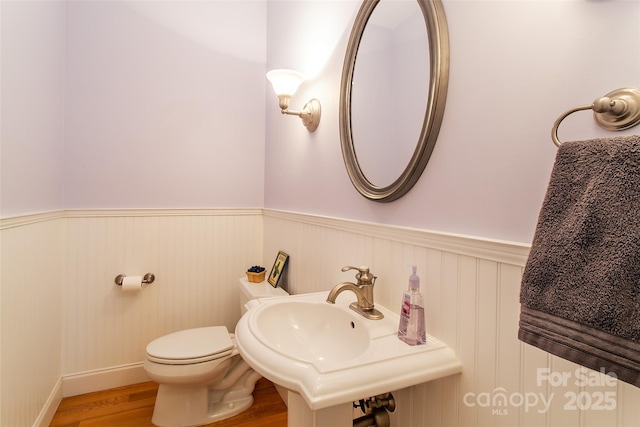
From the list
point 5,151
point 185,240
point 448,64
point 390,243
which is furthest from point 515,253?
point 185,240

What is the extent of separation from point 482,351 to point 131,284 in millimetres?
1897

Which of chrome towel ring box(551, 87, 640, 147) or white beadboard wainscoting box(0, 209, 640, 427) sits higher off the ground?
chrome towel ring box(551, 87, 640, 147)

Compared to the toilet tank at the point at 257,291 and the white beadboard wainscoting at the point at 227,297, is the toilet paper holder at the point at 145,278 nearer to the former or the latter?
the white beadboard wainscoting at the point at 227,297

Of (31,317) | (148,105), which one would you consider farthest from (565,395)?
(148,105)

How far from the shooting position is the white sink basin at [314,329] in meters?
0.99

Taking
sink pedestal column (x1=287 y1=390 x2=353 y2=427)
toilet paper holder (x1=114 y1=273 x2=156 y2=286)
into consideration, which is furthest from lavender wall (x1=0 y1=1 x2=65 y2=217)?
sink pedestal column (x1=287 y1=390 x2=353 y2=427)

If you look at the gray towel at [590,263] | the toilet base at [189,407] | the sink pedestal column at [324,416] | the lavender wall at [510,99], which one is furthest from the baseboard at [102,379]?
the gray towel at [590,263]

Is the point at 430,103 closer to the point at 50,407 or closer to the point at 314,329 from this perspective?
the point at 314,329

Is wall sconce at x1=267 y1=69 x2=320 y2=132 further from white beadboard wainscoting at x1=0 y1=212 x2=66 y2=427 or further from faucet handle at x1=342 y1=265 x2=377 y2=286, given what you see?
white beadboard wainscoting at x1=0 y1=212 x2=66 y2=427

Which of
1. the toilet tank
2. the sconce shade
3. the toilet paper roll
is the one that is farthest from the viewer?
the toilet paper roll

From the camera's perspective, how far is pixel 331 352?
3.41 feet

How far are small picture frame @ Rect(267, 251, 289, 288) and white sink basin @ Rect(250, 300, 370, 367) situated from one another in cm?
71

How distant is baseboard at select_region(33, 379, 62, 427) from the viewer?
152cm

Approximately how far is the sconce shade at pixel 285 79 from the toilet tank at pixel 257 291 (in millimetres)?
1072
